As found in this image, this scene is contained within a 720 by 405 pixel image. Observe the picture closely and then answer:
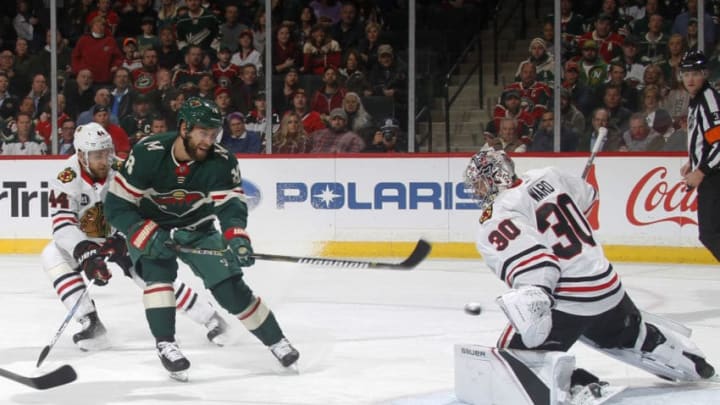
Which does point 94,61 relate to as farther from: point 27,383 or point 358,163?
point 27,383

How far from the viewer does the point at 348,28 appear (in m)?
9.63

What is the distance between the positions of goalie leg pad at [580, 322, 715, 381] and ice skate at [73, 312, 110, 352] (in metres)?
2.23

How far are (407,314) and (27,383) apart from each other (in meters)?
2.47

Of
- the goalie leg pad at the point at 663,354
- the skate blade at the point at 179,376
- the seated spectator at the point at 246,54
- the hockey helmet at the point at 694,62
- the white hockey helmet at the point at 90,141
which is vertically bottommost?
the skate blade at the point at 179,376

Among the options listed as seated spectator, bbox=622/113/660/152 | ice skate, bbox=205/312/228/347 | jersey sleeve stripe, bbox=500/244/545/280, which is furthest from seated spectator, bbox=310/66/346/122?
jersey sleeve stripe, bbox=500/244/545/280

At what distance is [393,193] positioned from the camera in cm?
874

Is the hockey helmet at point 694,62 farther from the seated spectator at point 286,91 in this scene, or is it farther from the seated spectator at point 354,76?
the seated spectator at point 286,91

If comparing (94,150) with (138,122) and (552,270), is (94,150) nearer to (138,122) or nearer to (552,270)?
(552,270)

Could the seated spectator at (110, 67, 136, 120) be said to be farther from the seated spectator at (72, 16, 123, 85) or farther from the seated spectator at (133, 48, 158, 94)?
the seated spectator at (72, 16, 123, 85)

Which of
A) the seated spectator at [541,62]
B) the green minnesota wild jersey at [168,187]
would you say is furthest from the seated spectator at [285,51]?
the green minnesota wild jersey at [168,187]

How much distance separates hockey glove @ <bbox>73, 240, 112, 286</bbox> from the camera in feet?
15.9

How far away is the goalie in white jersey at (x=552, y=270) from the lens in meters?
3.44

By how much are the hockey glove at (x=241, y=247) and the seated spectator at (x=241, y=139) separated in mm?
4754

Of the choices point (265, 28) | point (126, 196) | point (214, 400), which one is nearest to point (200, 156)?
point (126, 196)
